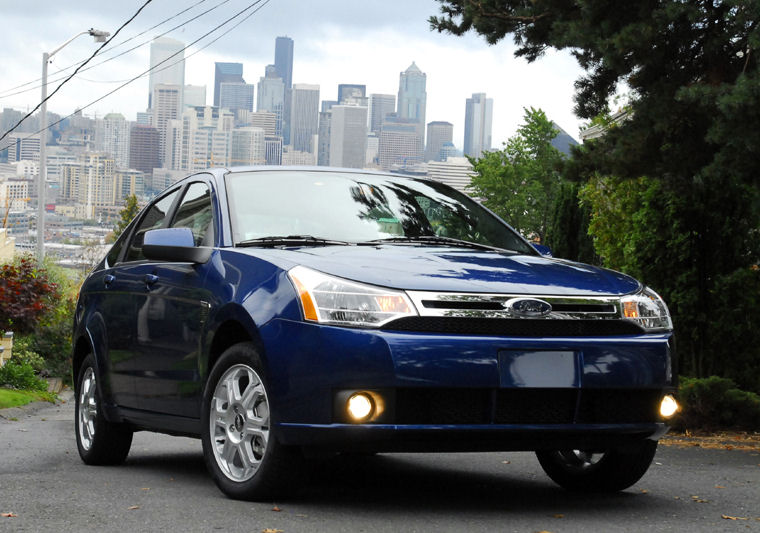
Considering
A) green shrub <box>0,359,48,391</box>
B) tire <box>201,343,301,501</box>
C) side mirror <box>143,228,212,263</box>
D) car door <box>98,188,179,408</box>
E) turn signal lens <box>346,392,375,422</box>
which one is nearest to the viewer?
turn signal lens <box>346,392,375,422</box>

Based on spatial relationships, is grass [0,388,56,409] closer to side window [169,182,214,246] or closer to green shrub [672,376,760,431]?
green shrub [672,376,760,431]

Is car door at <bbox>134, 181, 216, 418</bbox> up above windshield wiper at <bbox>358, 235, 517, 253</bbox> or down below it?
below

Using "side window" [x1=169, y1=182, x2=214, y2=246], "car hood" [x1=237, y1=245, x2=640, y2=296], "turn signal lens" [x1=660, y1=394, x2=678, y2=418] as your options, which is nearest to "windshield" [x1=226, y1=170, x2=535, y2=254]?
"side window" [x1=169, y1=182, x2=214, y2=246]

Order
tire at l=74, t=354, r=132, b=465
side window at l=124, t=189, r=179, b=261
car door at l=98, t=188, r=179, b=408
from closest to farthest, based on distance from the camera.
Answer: car door at l=98, t=188, r=179, b=408, side window at l=124, t=189, r=179, b=261, tire at l=74, t=354, r=132, b=465

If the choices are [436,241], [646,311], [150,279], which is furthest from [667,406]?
[150,279]

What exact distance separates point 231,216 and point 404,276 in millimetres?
1314

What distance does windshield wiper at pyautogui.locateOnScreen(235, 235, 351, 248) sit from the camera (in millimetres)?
5773

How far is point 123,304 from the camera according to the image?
273 inches

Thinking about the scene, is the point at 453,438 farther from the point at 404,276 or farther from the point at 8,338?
the point at 8,338

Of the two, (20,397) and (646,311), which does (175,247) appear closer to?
(646,311)

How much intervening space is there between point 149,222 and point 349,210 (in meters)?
1.79

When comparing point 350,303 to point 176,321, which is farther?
point 176,321

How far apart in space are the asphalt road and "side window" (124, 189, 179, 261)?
128 centimetres

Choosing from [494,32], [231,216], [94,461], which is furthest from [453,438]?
[494,32]
